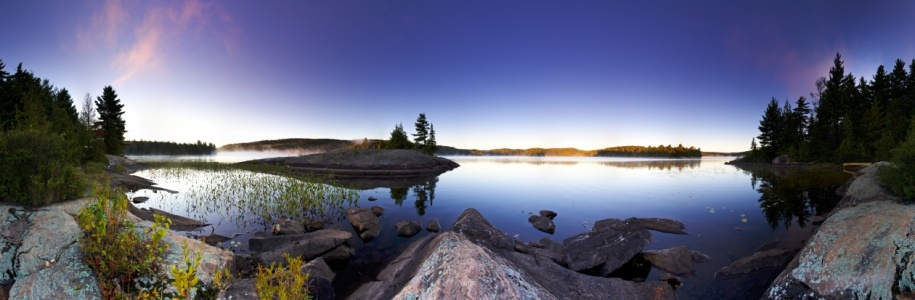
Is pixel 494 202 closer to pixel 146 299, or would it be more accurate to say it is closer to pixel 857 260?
pixel 857 260

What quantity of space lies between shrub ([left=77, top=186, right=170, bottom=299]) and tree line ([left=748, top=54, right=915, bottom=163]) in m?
68.4

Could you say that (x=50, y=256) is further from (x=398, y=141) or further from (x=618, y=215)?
(x=398, y=141)

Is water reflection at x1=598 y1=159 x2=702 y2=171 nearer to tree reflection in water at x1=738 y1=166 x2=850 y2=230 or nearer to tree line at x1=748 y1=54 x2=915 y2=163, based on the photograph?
Answer: tree line at x1=748 y1=54 x2=915 y2=163

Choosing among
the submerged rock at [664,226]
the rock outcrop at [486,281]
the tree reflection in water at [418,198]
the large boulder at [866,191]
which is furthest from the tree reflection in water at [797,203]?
the tree reflection in water at [418,198]

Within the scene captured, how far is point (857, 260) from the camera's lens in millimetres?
6922

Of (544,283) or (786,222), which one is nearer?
(544,283)

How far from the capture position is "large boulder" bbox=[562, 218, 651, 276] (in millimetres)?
9883

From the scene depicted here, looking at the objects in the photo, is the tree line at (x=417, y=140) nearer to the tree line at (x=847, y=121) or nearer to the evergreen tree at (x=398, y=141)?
the evergreen tree at (x=398, y=141)

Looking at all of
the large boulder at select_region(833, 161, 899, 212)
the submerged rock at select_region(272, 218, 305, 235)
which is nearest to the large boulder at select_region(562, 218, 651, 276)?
the large boulder at select_region(833, 161, 899, 212)

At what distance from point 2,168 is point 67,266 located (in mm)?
4500

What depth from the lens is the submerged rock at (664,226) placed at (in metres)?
14.7

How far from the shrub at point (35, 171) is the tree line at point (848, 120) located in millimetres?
71407

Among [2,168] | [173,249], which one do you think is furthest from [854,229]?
[2,168]

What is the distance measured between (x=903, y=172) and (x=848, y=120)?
236 feet
